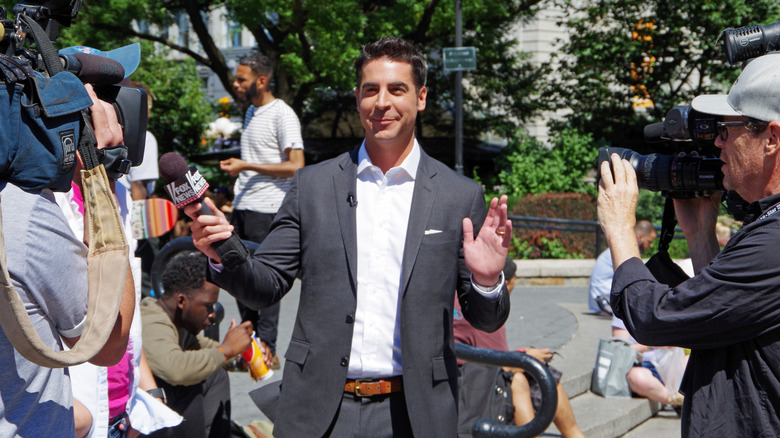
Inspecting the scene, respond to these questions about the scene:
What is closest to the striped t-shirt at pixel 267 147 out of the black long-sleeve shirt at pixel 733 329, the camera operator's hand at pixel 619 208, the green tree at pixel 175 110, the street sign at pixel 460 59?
the camera operator's hand at pixel 619 208

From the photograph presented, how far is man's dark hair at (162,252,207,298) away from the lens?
13.9 feet

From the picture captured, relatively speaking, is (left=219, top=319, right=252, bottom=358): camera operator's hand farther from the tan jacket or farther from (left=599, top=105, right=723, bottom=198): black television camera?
(left=599, top=105, right=723, bottom=198): black television camera

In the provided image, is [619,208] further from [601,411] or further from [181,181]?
[601,411]

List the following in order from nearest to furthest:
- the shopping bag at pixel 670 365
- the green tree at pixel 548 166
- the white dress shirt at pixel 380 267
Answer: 1. the white dress shirt at pixel 380 267
2. the shopping bag at pixel 670 365
3. the green tree at pixel 548 166

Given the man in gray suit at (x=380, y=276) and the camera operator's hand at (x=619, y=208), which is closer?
the camera operator's hand at (x=619, y=208)

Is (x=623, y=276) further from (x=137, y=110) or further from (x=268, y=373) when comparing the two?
(x=268, y=373)

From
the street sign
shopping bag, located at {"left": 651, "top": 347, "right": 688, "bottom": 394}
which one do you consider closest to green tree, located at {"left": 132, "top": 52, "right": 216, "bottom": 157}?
the street sign

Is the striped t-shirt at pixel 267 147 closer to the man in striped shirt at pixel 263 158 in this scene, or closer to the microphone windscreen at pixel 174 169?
the man in striped shirt at pixel 263 158

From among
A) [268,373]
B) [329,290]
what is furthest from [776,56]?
[268,373]

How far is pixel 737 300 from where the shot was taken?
221 cm

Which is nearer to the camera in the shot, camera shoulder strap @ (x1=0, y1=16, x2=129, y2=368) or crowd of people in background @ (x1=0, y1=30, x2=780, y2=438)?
camera shoulder strap @ (x1=0, y1=16, x2=129, y2=368)

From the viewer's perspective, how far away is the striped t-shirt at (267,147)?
605cm

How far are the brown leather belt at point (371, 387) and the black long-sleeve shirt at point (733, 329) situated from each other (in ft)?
3.13

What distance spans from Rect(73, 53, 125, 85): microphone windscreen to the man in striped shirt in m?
3.65
